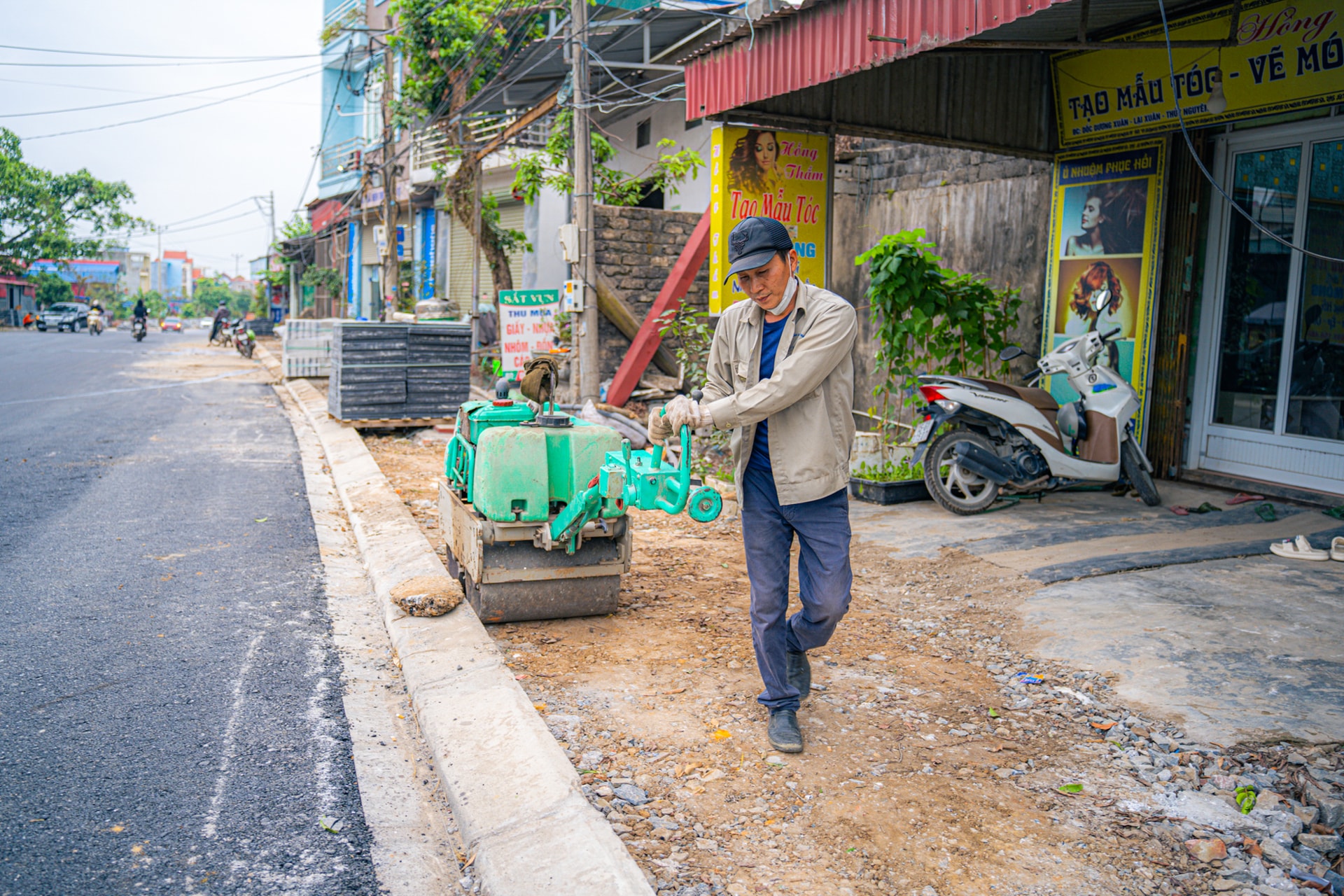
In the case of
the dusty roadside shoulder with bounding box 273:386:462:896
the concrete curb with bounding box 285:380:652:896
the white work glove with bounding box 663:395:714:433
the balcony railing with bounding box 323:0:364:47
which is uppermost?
the balcony railing with bounding box 323:0:364:47

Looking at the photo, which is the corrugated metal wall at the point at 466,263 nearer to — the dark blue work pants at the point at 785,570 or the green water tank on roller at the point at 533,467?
the green water tank on roller at the point at 533,467

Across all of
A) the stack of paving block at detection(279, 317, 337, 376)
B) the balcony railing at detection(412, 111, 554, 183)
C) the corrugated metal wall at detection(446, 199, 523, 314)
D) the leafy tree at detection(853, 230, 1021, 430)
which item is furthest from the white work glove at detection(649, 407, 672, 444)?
the corrugated metal wall at detection(446, 199, 523, 314)

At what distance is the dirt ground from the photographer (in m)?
2.82

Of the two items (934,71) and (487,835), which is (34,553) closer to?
(487,835)

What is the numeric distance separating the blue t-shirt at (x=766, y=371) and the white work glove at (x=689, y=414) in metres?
0.30

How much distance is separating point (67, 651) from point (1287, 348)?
807 cm

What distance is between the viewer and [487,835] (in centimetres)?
300

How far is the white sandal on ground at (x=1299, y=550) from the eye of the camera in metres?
5.59

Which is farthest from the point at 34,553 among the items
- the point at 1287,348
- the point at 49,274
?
the point at 49,274

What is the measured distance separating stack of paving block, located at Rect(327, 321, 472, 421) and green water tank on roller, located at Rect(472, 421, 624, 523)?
7.62 m

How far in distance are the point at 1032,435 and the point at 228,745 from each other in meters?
5.68

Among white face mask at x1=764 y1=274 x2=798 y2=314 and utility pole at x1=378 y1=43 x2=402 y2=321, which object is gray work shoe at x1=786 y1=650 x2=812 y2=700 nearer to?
white face mask at x1=764 y1=274 x2=798 y2=314

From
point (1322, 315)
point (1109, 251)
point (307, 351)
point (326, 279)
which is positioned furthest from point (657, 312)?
point (326, 279)

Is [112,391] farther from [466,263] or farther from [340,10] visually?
[340,10]
